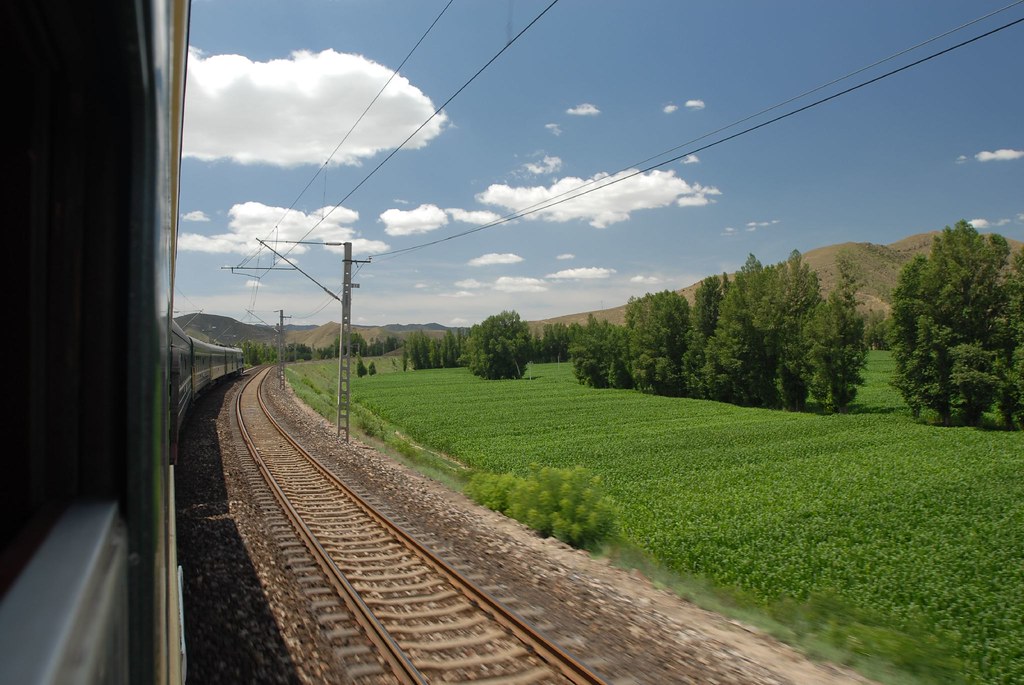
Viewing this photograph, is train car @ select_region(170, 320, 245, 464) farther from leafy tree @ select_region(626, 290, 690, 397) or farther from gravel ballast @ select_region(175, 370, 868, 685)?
leafy tree @ select_region(626, 290, 690, 397)

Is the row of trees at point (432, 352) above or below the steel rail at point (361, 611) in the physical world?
above

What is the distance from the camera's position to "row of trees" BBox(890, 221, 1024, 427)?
36625mm

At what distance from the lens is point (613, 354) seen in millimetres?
74625

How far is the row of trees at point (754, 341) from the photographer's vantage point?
156 feet

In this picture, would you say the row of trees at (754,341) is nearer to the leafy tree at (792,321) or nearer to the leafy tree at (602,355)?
the leafy tree at (792,321)

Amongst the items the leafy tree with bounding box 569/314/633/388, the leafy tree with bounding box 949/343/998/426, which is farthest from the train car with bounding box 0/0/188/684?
the leafy tree with bounding box 569/314/633/388

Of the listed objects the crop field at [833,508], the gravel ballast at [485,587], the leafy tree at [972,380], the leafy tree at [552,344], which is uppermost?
the leafy tree at [552,344]

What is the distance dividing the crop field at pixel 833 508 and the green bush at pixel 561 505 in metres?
1.40

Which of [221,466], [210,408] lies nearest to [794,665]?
[221,466]

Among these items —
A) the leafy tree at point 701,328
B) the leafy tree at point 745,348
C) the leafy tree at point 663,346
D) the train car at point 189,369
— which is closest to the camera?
the train car at point 189,369

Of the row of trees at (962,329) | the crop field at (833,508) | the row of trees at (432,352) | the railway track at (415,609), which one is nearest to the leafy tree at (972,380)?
the row of trees at (962,329)

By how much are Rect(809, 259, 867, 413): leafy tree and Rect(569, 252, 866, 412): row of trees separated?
0.25 ft

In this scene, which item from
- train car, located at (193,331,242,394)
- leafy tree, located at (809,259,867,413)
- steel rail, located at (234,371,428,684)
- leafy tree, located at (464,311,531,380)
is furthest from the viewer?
leafy tree, located at (464,311,531,380)

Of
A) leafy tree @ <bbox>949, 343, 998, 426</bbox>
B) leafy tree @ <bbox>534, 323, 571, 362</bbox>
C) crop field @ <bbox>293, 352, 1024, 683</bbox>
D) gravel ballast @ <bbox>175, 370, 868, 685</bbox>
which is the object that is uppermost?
leafy tree @ <bbox>534, 323, 571, 362</bbox>
